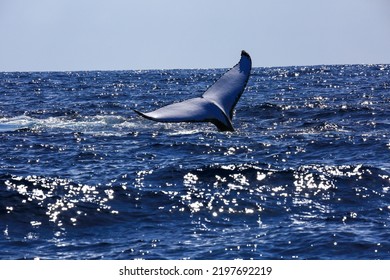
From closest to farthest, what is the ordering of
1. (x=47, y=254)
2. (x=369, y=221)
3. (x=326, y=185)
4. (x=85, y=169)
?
(x=47, y=254), (x=369, y=221), (x=326, y=185), (x=85, y=169)

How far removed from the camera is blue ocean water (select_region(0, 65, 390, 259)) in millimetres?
10508

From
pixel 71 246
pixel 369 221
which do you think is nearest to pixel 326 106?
pixel 369 221

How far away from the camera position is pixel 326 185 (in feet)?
45.3

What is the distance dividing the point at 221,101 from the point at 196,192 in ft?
6.37

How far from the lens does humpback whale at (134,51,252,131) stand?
1162 cm

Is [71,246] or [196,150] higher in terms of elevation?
[196,150]

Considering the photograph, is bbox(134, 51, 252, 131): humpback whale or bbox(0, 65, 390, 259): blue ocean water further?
bbox(134, 51, 252, 131): humpback whale

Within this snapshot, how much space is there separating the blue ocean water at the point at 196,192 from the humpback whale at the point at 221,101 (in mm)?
1602

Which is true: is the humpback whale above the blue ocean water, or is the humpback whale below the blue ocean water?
above

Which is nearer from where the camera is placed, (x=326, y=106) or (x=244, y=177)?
(x=244, y=177)

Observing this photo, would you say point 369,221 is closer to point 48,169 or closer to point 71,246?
point 71,246

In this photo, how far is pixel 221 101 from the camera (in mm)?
12859

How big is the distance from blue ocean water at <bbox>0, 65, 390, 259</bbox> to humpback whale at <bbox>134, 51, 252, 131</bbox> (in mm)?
1602

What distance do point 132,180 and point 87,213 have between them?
2.47m
